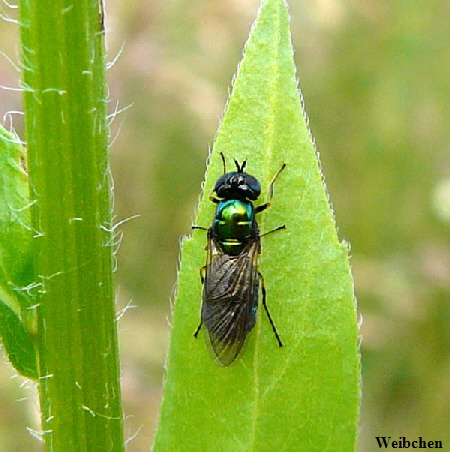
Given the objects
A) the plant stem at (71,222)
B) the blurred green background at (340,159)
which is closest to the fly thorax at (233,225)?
the plant stem at (71,222)

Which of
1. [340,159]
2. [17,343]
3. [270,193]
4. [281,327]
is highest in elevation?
[340,159]

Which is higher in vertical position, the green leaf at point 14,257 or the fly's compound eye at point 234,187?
the fly's compound eye at point 234,187

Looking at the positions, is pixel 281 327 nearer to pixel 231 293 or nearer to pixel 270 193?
pixel 270 193

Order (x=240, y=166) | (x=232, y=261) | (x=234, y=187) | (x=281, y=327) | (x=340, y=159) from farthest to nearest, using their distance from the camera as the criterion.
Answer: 1. (x=340, y=159)
2. (x=232, y=261)
3. (x=234, y=187)
4. (x=240, y=166)
5. (x=281, y=327)

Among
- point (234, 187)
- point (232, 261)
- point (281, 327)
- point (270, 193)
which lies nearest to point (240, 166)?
point (270, 193)

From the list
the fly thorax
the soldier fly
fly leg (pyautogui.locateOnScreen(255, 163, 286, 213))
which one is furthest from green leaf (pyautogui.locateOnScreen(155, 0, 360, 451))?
the fly thorax

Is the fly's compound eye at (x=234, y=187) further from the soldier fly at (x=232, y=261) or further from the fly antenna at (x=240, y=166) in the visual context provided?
the fly antenna at (x=240, y=166)

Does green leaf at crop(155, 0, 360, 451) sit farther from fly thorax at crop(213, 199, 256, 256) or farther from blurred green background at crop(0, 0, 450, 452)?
blurred green background at crop(0, 0, 450, 452)
